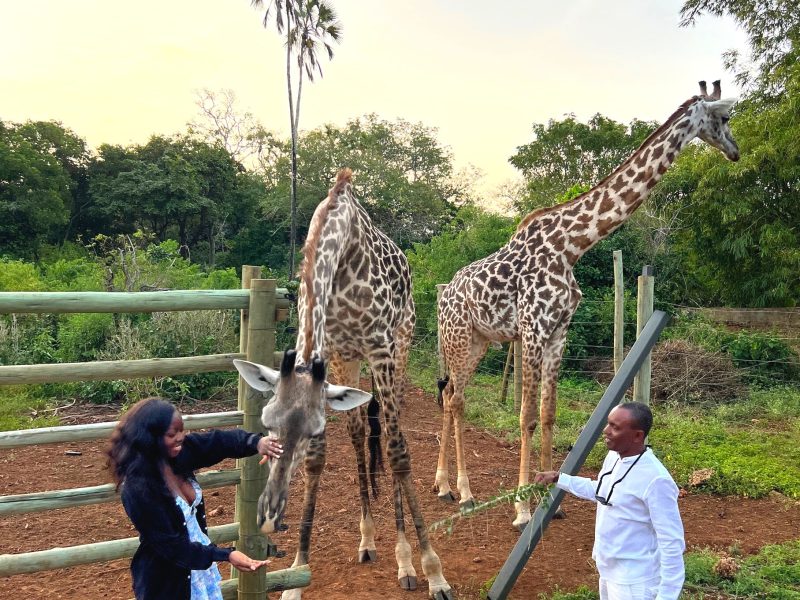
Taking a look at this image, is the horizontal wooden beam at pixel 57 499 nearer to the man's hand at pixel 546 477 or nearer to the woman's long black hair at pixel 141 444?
the woman's long black hair at pixel 141 444

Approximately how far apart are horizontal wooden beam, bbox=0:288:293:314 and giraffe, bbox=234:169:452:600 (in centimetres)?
44

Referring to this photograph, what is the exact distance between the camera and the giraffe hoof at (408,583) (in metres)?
4.27

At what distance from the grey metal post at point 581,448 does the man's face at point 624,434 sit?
31.8 inches

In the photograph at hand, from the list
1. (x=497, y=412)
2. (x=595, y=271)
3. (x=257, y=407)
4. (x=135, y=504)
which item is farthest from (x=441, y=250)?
(x=135, y=504)

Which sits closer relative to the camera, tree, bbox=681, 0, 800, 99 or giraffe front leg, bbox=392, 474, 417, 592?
giraffe front leg, bbox=392, 474, 417, 592

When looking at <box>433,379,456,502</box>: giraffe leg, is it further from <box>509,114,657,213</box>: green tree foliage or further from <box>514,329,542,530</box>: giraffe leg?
<box>509,114,657,213</box>: green tree foliage

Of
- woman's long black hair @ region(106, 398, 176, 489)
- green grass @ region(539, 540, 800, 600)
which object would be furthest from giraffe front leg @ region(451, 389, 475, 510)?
woman's long black hair @ region(106, 398, 176, 489)

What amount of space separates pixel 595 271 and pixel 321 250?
31.8 ft

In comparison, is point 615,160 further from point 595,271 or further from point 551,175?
point 595,271

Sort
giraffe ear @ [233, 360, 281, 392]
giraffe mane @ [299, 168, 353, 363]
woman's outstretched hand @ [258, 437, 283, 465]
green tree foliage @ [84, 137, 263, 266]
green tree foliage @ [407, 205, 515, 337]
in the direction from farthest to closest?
green tree foliage @ [84, 137, 263, 266], green tree foliage @ [407, 205, 515, 337], giraffe mane @ [299, 168, 353, 363], giraffe ear @ [233, 360, 281, 392], woman's outstretched hand @ [258, 437, 283, 465]

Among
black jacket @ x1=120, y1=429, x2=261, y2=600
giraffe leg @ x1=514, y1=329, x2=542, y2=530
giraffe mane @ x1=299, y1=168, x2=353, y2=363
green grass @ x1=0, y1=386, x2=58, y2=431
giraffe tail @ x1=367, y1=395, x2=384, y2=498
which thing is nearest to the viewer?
black jacket @ x1=120, y1=429, x2=261, y2=600

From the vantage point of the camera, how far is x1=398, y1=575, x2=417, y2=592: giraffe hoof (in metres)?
4.27

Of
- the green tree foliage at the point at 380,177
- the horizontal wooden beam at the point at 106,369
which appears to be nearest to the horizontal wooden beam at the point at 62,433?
the horizontal wooden beam at the point at 106,369

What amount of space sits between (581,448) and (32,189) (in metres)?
27.9
